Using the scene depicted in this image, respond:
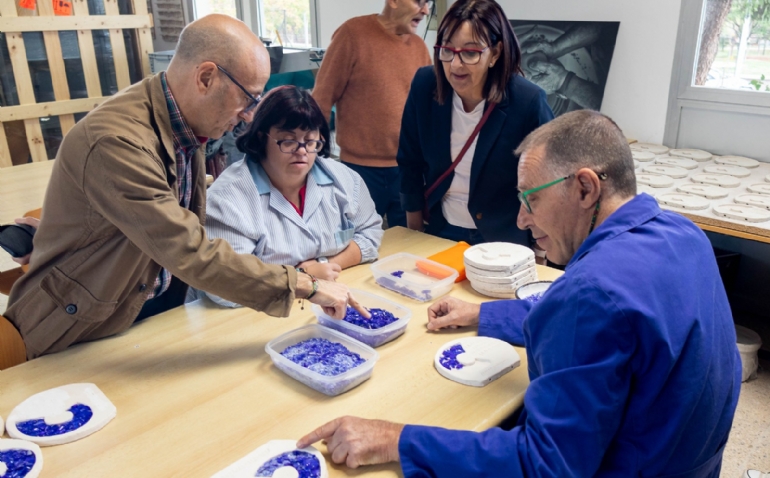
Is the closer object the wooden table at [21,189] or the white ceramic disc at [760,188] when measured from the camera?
the wooden table at [21,189]

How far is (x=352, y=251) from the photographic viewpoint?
6.82ft

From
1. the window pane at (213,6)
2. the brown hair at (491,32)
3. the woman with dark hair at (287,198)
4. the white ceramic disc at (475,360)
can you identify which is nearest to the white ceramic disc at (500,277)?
the white ceramic disc at (475,360)

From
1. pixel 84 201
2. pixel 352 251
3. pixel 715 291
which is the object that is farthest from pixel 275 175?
pixel 715 291

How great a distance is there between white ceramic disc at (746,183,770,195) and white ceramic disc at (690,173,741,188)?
0.07 meters

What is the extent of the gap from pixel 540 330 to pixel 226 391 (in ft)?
2.39

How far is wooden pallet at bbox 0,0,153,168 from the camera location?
4.09 metres

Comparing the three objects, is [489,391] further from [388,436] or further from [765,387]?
[765,387]

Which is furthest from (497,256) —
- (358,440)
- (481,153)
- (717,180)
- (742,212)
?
(717,180)

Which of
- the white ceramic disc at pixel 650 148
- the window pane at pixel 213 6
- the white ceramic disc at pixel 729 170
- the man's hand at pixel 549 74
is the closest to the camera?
the white ceramic disc at pixel 729 170

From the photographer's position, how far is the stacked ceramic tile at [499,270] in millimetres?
1833

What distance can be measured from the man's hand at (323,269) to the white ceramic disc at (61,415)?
74cm

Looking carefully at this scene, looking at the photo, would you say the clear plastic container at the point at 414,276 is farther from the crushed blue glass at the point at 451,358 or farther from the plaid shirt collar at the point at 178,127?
the plaid shirt collar at the point at 178,127

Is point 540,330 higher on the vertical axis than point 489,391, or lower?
higher

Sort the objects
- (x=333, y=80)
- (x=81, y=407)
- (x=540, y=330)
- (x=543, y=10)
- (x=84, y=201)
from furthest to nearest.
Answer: (x=543, y=10), (x=333, y=80), (x=84, y=201), (x=81, y=407), (x=540, y=330)
